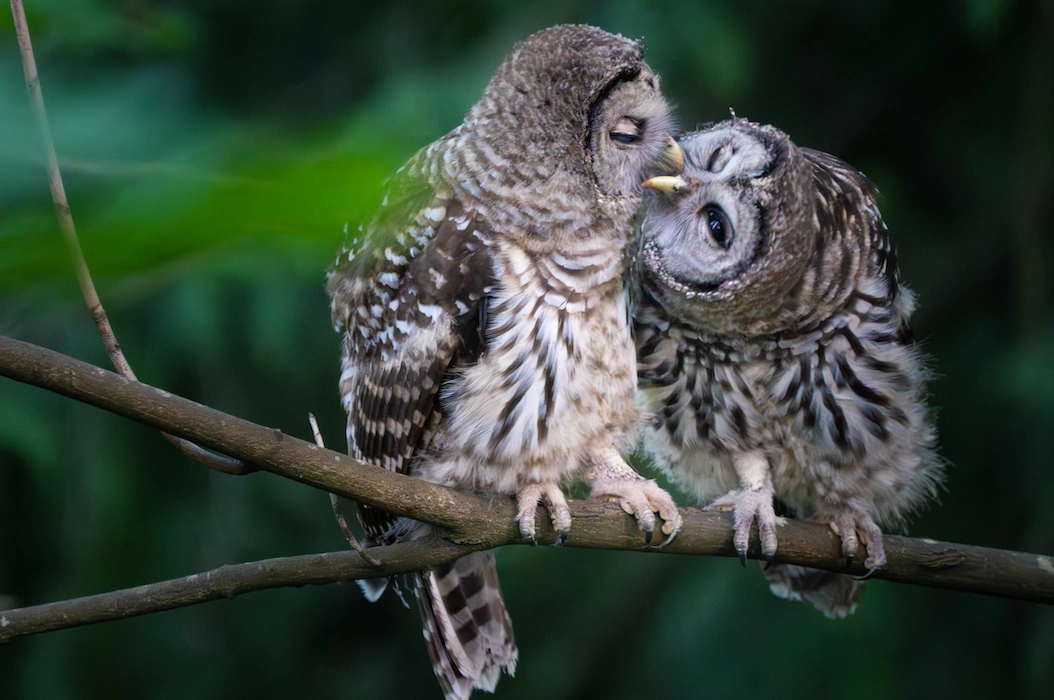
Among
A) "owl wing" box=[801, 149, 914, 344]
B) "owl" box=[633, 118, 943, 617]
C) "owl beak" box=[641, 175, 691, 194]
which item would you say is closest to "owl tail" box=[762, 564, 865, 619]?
"owl" box=[633, 118, 943, 617]

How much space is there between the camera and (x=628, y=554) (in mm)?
4039

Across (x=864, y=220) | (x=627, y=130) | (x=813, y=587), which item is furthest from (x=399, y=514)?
(x=813, y=587)

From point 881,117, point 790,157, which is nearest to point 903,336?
point 790,157

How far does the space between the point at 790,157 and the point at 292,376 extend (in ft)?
7.80

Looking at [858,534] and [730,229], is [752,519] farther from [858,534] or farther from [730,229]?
[730,229]

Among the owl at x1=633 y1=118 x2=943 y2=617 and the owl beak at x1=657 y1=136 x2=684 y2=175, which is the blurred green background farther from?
the owl beak at x1=657 y1=136 x2=684 y2=175

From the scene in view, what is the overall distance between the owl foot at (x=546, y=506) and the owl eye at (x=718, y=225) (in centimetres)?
78

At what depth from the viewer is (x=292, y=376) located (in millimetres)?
4164

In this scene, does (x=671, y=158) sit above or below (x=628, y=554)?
above

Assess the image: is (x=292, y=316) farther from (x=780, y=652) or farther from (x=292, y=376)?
(x=780, y=652)

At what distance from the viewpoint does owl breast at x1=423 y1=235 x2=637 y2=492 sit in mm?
2256

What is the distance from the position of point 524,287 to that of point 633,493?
0.52 m

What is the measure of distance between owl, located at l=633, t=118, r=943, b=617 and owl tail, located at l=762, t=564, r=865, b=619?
29cm

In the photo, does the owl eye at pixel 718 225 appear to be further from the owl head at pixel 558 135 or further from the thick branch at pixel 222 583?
the thick branch at pixel 222 583
